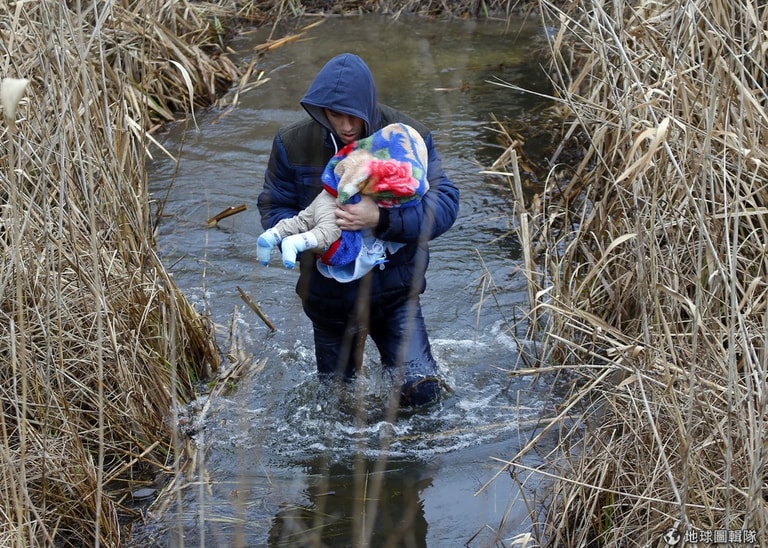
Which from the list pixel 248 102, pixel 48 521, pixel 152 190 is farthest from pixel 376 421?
pixel 248 102

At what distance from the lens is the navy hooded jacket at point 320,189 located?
3.45m

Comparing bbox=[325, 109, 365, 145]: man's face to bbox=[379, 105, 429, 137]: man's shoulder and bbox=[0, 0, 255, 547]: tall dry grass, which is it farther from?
bbox=[0, 0, 255, 547]: tall dry grass

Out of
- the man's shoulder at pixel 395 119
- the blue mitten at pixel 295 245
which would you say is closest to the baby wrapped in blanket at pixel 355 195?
the blue mitten at pixel 295 245

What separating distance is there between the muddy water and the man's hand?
66 centimetres

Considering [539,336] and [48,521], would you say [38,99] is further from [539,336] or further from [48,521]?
[539,336]

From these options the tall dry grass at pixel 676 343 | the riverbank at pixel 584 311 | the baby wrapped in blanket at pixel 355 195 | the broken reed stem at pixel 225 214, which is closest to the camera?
the tall dry grass at pixel 676 343

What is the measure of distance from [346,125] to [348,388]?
1.33m

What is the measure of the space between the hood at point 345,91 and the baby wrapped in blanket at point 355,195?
13 centimetres

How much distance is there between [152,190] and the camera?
21.9 ft

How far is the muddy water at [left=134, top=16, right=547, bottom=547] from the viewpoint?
3418mm

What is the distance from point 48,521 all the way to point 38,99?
158 centimetres

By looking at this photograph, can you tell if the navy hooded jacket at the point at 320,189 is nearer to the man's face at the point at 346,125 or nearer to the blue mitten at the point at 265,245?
the man's face at the point at 346,125

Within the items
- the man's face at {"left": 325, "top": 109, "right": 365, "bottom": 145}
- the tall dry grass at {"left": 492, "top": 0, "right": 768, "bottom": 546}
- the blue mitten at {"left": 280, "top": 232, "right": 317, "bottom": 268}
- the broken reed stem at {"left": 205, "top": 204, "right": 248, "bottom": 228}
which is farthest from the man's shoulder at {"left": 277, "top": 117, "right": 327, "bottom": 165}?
the broken reed stem at {"left": 205, "top": 204, "right": 248, "bottom": 228}

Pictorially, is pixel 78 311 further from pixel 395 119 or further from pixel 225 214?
pixel 225 214
